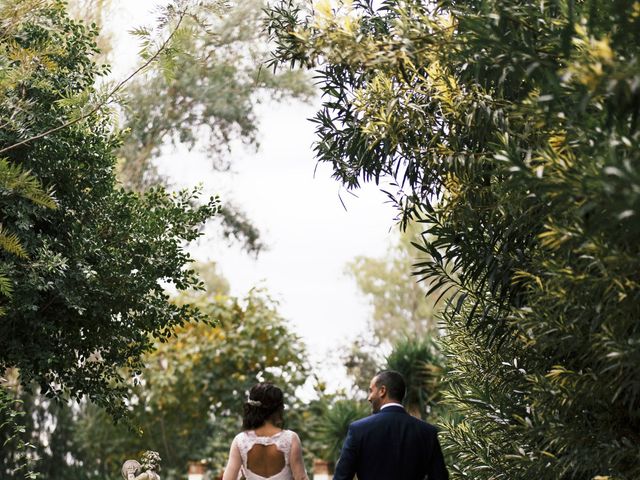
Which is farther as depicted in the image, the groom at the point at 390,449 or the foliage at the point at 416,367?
the foliage at the point at 416,367

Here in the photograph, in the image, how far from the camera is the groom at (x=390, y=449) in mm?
6098

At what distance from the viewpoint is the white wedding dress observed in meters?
6.64

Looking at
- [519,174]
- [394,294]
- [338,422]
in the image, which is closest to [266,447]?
[519,174]

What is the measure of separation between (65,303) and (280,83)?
12307 millimetres

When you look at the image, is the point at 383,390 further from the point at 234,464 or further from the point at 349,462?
the point at 234,464

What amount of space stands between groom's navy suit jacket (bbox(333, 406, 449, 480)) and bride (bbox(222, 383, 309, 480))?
1.85 feet

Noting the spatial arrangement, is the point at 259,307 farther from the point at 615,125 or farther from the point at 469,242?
the point at 615,125

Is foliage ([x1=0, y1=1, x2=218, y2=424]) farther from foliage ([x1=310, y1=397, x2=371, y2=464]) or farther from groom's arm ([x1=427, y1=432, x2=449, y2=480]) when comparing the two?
foliage ([x1=310, y1=397, x2=371, y2=464])

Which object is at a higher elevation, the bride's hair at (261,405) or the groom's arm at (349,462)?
the bride's hair at (261,405)

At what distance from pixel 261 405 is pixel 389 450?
97cm

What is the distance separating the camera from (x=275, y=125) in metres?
19.7

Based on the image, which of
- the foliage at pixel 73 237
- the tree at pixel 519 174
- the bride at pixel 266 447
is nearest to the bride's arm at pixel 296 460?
the bride at pixel 266 447

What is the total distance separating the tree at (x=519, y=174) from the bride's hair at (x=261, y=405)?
1226mm

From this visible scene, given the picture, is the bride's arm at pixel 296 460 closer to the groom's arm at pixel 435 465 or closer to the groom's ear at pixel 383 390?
the groom's ear at pixel 383 390
